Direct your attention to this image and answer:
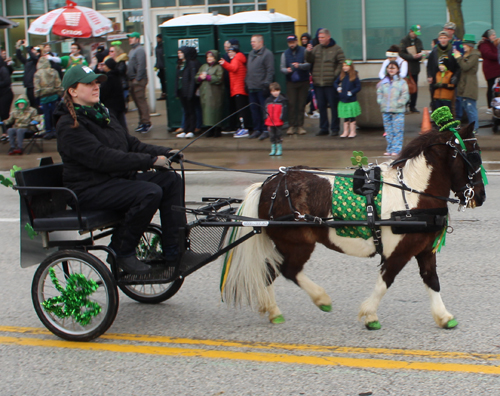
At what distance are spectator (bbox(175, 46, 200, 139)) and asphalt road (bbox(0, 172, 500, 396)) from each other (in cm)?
840

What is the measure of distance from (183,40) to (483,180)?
1084cm

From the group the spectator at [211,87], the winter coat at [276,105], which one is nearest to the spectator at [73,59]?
the spectator at [211,87]

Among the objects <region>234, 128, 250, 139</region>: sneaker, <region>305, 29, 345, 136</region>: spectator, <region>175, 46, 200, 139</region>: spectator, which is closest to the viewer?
<region>305, 29, 345, 136</region>: spectator

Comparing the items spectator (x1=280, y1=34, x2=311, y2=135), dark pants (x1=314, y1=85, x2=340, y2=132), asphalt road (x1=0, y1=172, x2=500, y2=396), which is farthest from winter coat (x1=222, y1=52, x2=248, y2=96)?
asphalt road (x1=0, y1=172, x2=500, y2=396)

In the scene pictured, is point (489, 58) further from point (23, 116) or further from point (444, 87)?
point (23, 116)

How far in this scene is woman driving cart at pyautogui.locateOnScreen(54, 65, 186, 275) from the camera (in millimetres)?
4637

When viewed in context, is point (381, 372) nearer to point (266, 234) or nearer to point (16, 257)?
point (266, 234)

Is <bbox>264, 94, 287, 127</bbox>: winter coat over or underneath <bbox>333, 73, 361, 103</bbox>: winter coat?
underneath

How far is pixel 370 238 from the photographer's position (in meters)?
4.53

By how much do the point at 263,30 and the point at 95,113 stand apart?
9946 mm

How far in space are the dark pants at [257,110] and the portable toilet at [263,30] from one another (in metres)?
0.81

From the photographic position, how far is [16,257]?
6848 millimetres

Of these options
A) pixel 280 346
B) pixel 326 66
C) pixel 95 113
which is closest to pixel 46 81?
pixel 326 66

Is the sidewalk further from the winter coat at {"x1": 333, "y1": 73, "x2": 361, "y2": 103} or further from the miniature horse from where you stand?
the miniature horse
